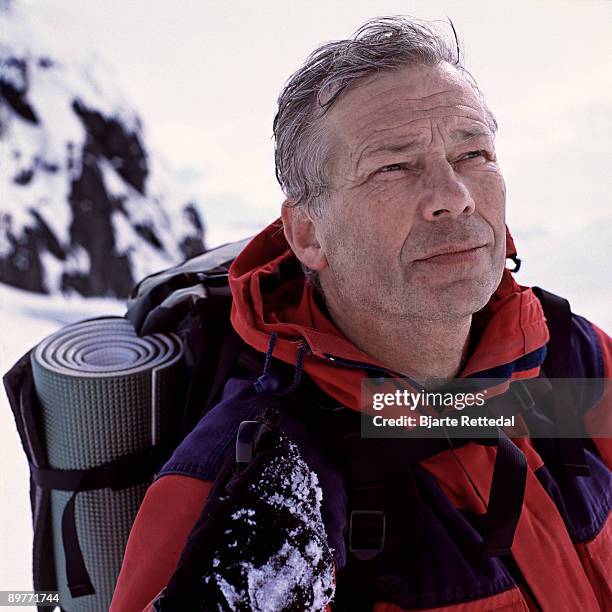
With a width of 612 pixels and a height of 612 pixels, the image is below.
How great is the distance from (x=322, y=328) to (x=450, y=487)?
0.45 m

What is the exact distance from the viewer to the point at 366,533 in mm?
1189

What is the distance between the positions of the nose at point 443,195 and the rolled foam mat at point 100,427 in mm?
785

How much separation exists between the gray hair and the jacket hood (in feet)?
0.68

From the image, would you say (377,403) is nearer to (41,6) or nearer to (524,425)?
(524,425)

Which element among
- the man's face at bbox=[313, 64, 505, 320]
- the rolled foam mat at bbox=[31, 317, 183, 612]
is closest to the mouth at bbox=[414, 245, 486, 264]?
the man's face at bbox=[313, 64, 505, 320]

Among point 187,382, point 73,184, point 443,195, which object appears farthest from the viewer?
point 73,184

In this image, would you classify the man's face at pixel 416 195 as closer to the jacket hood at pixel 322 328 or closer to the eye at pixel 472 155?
the eye at pixel 472 155

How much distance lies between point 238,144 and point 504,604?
392 inches

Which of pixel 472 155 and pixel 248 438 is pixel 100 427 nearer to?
pixel 248 438

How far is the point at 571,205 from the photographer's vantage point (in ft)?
19.9

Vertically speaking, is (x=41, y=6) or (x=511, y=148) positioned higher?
(x=41, y=6)

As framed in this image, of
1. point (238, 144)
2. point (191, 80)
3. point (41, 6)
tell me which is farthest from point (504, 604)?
A: point (191, 80)

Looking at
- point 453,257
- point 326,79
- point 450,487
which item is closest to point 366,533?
point 450,487

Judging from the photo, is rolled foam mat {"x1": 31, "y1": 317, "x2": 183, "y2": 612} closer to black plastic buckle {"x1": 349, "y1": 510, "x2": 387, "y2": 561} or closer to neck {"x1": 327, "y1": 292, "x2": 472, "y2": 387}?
neck {"x1": 327, "y1": 292, "x2": 472, "y2": 387}
